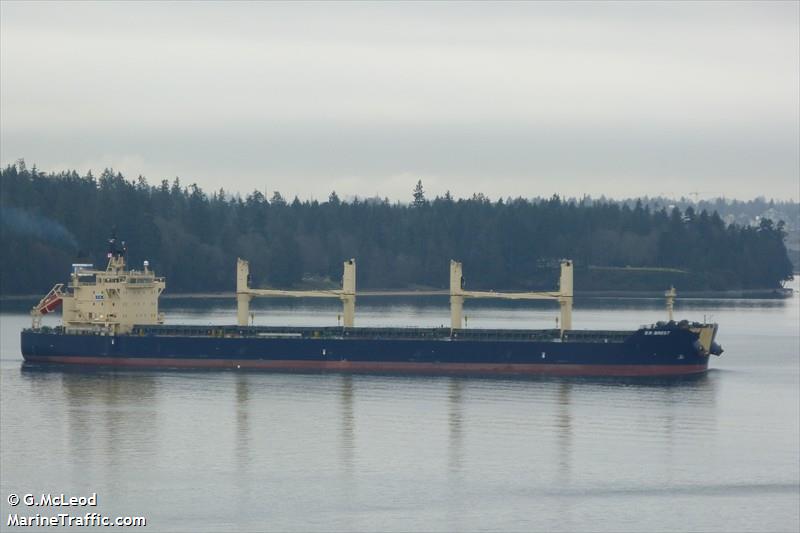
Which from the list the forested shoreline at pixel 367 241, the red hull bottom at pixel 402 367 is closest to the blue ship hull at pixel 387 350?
the red hull bottom at pixel 402 367

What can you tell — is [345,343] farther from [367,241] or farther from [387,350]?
[367,241]

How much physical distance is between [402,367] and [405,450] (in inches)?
804

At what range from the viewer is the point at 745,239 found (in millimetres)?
184875

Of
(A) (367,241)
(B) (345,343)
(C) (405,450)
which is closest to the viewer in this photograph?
(C) (405,450)

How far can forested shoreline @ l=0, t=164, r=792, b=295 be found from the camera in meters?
139

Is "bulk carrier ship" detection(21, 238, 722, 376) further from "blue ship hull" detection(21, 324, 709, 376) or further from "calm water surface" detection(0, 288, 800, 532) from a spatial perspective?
"calm water surface" detection(0, 288, 800, 532)

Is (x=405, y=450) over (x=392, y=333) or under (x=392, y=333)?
under

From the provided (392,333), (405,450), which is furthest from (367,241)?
(405,450)

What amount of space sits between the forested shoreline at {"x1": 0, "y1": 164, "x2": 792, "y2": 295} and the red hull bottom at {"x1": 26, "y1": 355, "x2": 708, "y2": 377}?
2419 inches

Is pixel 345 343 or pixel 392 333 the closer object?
pixel 345 343

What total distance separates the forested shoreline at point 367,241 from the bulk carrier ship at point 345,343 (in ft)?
192

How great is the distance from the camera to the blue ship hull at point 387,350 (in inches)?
2650

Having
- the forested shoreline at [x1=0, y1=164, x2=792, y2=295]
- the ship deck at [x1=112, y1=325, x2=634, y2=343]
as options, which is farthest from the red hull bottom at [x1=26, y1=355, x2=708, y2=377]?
the forested shoreline at [x1=0, y1=164, x2=792, y2=295]

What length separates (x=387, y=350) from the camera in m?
68.5
